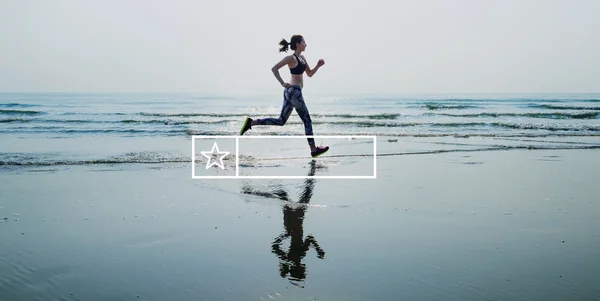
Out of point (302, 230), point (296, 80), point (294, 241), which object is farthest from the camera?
point (296, 80)

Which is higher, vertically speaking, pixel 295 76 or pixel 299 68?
pixel 299 68

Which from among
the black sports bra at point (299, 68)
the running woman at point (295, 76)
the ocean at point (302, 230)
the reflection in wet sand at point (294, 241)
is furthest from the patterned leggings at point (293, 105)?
the reflection in wet sand at point (294, 241)

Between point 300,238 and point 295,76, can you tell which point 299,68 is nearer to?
point 295,76

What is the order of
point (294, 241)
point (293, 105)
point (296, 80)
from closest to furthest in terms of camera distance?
point (294, 241)
point (296, 80)
point (293, 105)

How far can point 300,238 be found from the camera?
15.9 feet

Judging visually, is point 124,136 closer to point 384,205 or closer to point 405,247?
point 384,205

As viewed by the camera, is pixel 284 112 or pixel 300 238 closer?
pixel 300 238

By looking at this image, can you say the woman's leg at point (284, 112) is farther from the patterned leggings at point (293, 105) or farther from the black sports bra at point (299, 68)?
the black sports bra at point (299, 68)

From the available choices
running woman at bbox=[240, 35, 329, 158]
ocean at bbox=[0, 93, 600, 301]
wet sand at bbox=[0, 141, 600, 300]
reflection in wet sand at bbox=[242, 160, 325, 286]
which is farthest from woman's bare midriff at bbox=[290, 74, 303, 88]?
reflection in wet sand at bbox=[242, 160, 325, 286]

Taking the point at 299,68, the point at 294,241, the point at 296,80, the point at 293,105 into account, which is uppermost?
the point at 299,68

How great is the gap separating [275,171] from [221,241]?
4493 millimetres

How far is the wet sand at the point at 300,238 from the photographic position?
3.59 metres

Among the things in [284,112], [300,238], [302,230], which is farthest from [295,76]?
[300,238]

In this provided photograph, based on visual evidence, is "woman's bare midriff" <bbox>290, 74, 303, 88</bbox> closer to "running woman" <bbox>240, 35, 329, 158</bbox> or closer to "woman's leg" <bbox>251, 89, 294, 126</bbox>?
"running woman" <bbox>240, 35, 329, 158</bbox>
